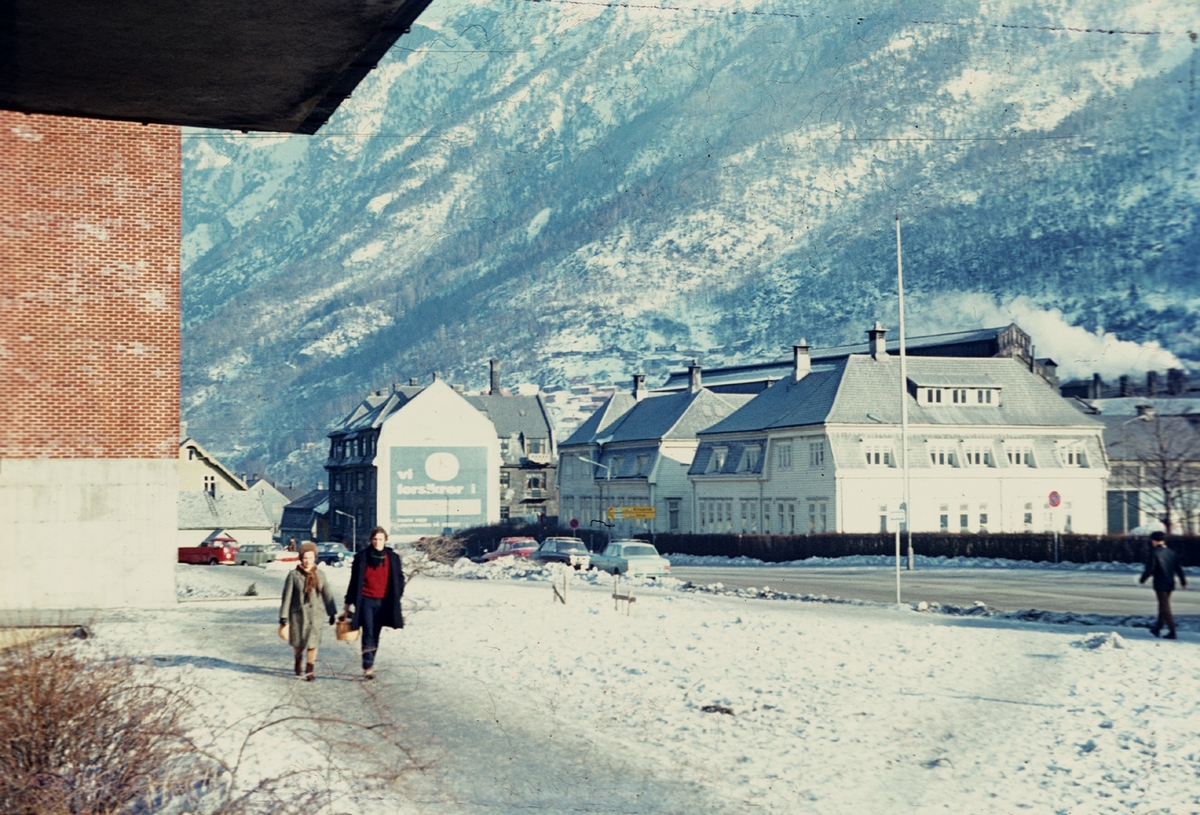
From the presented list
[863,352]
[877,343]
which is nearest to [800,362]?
[877,343]

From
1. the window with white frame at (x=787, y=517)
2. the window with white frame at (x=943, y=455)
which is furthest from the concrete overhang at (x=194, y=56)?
the window with white frame at (x=943, y=455)

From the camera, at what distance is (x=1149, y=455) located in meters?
74.8

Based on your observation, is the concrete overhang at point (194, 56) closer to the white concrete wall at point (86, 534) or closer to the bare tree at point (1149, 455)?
the white concrete wall at point (86, 534)

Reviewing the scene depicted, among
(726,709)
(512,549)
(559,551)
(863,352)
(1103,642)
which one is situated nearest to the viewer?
(726,709)

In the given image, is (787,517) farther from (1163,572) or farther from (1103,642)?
(1103,642)

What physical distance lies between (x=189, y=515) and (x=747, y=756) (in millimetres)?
88956

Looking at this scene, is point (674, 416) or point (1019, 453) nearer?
point (1019, 453)

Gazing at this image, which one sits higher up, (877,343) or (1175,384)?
(877,343)

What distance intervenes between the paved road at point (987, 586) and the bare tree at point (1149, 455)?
1980 centimetres

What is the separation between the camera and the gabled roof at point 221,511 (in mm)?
95250

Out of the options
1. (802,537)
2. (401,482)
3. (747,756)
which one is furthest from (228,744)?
(401,482)

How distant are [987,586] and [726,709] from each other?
28.3 m

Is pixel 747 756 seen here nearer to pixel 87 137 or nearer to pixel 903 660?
pixel 903 660

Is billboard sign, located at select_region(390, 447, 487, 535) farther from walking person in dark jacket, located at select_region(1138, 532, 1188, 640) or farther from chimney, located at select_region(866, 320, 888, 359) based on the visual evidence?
walking person in dark jacket, located at select_region(1138, 532, 1188, 640)
